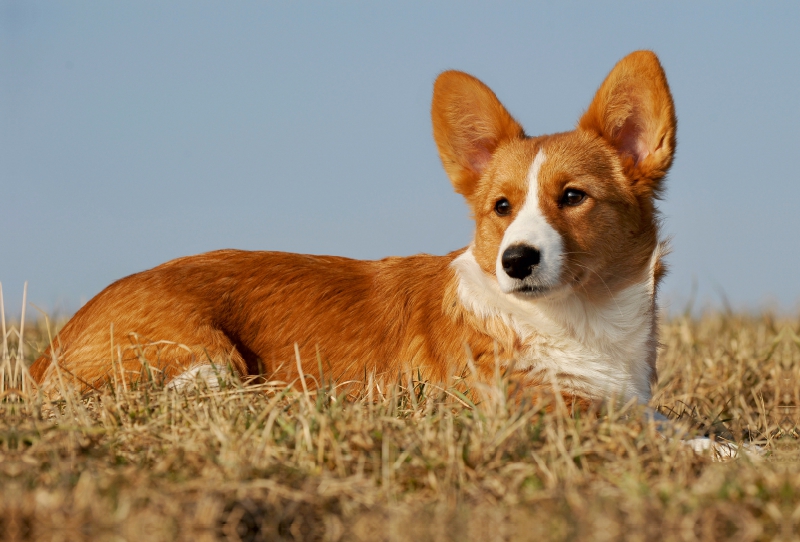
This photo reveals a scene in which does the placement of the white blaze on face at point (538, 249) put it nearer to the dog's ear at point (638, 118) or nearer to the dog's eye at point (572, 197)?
the dog's eye at point (572, 197)

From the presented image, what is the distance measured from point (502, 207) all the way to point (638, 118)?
3.10ft

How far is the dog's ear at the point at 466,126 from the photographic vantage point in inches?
187

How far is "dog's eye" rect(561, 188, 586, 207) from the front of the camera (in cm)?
431

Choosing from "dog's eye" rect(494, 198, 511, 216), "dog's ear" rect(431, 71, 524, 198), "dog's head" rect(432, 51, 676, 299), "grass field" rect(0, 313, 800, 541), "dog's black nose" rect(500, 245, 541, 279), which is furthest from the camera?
"dog's ear" rect(431, 71, 524, 198)

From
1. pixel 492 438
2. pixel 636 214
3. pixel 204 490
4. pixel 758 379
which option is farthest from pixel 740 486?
pixel 758 379

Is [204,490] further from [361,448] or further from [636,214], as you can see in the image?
[636,214]

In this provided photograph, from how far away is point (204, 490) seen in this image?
2619mm

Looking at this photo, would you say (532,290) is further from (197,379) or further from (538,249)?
(197,379)

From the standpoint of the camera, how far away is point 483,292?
14.5ft

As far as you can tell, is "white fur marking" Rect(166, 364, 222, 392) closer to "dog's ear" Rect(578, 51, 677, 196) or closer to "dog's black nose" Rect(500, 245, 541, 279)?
"dog's black nose" Rect(500, 245, 541, 279)

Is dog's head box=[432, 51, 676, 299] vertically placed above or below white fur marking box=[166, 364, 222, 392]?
above

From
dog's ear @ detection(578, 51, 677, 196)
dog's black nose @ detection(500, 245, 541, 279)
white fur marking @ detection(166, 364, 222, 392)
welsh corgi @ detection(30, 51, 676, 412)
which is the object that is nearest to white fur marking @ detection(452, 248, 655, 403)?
welsh corgi @ detection(30, 51, 676, 412)

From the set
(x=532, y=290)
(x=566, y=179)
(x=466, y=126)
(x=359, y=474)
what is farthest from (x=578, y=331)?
(x=359, y=474)

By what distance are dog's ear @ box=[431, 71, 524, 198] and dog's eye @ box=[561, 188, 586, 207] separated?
0.64 metres
